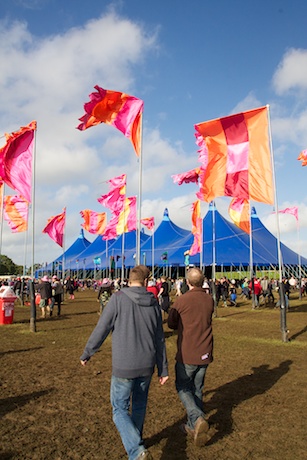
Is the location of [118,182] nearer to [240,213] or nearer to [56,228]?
[240,213]

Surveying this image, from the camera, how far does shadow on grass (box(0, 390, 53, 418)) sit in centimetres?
582

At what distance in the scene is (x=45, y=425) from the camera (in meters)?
5.22

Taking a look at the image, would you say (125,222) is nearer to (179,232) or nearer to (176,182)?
(176,182)

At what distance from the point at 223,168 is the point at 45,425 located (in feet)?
32.4

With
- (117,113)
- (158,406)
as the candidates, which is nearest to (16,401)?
(158,406)

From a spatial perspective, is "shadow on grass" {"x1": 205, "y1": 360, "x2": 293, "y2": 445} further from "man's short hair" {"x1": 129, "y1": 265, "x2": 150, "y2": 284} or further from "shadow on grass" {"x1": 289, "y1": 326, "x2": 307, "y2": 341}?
"shadow on grass" {"x1": 289, "y1": 326, "x2": 307, "y2": 341}

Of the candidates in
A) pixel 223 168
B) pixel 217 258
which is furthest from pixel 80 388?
pixel 217 258

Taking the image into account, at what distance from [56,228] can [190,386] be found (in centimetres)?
2678

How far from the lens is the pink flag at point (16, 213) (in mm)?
23688

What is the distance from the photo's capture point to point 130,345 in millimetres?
3959

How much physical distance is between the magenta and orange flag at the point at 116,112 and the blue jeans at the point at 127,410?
9.63 m

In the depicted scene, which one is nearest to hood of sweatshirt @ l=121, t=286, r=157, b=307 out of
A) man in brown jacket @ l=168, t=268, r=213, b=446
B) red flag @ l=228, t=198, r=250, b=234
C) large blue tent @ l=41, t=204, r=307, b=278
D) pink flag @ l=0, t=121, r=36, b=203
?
man in brown jacket @ l=168, t=268, r=213, b=446

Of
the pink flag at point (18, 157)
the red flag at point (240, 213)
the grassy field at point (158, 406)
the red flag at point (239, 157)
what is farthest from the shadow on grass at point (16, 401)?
the red flag at point (240, 213)

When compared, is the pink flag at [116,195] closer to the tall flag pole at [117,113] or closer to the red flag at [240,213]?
the red flag at [240,213]
